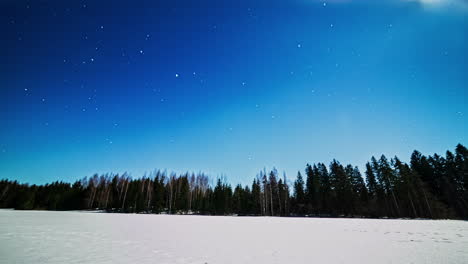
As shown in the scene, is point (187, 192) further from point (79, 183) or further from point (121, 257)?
point (121, 257)

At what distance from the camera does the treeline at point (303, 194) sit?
3575 centimetres

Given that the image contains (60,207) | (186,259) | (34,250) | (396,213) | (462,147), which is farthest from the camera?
(60,207)

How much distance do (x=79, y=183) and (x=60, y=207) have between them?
9000mm

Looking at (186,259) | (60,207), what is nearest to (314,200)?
(186,259)

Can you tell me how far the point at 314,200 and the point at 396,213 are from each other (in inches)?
640

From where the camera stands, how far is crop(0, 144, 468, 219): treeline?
3575 centimetres

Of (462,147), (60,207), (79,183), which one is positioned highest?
(462,147)

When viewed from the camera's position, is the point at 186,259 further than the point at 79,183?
No

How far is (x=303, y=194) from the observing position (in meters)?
51.0

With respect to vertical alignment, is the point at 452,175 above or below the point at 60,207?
above

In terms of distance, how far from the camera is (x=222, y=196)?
53.1 meters

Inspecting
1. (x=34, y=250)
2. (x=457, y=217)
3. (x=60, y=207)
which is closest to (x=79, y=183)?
(x=60, y=207)

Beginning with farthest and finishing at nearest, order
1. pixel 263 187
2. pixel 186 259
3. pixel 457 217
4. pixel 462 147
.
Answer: pixel 263 187
pixel 462 147
pixel 457 217
pixel 186 259

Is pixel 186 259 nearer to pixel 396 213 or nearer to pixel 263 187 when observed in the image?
pixel 396 213
